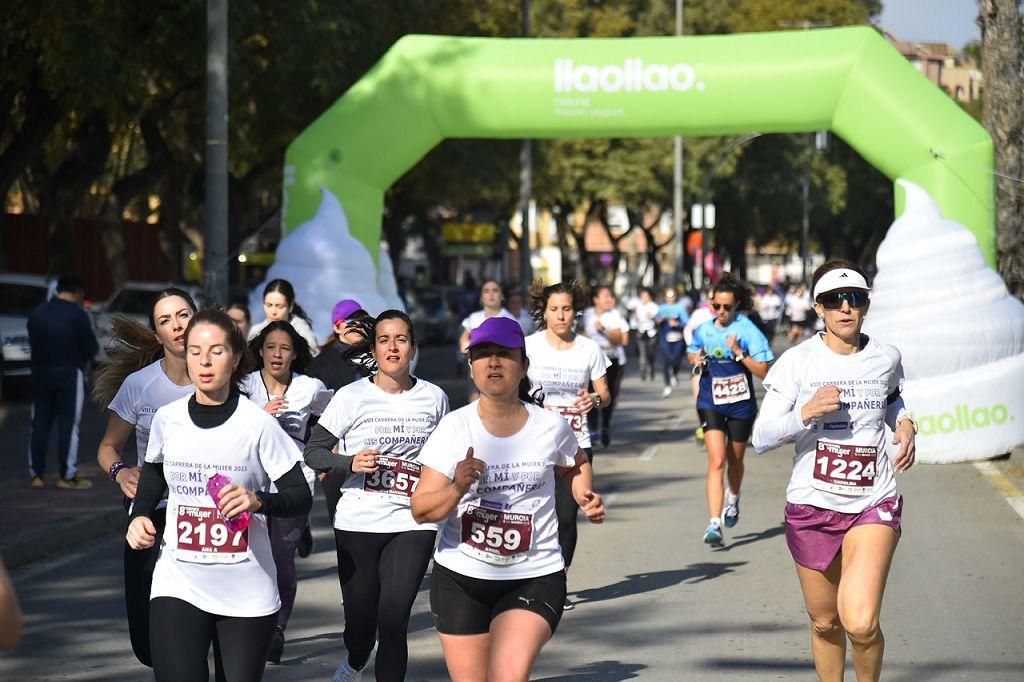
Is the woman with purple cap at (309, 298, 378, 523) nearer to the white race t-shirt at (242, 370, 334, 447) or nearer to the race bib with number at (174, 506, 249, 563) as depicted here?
the white race t-shirt at (242, 370, 334, 447)

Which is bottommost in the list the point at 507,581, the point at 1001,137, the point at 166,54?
the point at 507,581

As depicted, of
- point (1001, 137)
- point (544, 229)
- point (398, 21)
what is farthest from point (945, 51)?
point (1001, 137)

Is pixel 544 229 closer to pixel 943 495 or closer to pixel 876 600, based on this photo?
pixel 943 495

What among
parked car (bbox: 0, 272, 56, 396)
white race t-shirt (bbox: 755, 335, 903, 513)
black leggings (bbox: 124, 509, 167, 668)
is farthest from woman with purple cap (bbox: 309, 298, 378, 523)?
parked car (bbox: 0, 272, 56, 396)

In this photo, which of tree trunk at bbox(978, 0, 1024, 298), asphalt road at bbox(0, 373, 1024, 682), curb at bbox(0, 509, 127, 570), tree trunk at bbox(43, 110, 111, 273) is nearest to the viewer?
asphalt road at bbox(0, 373, 1024, 682)

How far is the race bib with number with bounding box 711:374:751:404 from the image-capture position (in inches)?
431

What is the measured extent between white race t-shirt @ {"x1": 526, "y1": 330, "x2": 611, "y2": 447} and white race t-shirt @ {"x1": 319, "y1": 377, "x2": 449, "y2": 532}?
2335 millimetres

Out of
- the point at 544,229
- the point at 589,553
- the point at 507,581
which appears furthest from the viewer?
the point at 544,229

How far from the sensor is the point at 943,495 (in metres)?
13.2

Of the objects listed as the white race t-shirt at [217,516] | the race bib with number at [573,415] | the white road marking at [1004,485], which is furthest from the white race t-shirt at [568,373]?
the white road marking at [1004,485]

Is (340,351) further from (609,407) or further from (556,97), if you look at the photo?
(556,97)

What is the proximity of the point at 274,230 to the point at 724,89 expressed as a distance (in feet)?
103

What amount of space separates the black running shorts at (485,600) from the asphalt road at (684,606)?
2.05m

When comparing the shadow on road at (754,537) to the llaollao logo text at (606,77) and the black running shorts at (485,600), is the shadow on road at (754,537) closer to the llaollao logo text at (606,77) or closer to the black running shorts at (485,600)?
the black running shorts at (485,600)
